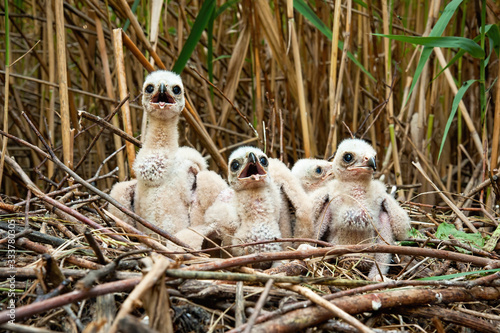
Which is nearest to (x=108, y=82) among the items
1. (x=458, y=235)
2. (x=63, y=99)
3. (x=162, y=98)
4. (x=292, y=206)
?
(x=63, y=99)

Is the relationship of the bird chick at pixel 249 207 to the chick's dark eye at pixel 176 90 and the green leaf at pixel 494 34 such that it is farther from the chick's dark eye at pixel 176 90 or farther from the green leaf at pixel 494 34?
the green leaf at pixel 494 34

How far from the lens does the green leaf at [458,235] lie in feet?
9.48

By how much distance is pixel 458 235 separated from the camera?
9.85 ft

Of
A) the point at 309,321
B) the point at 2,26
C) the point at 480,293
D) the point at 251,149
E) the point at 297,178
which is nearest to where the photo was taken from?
the point at 309,321

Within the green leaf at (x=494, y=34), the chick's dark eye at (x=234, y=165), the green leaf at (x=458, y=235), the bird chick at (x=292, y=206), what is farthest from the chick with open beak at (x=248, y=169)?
the green leaf at (x=494, y=34)

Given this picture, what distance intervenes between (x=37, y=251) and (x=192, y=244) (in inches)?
34.2

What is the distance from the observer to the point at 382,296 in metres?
1.97

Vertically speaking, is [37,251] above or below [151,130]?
below

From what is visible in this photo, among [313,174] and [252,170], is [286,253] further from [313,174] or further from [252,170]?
[313,174]

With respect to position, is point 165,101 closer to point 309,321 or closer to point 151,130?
point 151,130

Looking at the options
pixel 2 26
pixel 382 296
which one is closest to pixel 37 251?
pixel 382 296

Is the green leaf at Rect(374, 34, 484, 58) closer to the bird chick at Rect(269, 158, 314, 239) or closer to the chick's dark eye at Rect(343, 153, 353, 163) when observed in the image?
the chick's dark eye at Rect(343, 153, 353, 163)

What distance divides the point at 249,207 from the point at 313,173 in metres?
0.69

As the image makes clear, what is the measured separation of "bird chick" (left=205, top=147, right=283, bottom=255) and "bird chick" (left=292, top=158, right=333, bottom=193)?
48 centimetres
